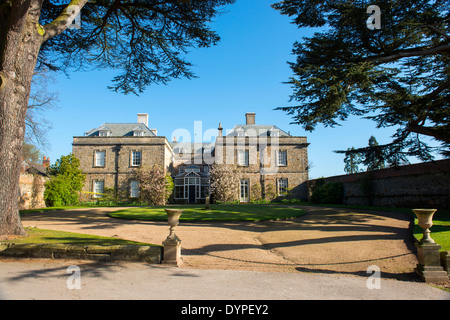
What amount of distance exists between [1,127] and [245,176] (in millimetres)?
21261

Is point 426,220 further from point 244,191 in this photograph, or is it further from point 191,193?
point 191,193

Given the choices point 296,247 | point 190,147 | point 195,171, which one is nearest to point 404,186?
point 296,247

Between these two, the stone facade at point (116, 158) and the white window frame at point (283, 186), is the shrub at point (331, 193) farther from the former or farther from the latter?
the stone facade at point (116, 158)

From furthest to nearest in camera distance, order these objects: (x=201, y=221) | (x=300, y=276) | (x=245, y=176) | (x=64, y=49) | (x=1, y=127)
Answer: (x=245, y=176), (x=201, y=221), (x=64, y=49), (x=1, y=127), (x=300, y=276)

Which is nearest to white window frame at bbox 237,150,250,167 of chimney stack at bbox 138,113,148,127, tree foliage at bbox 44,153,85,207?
chimney stack at bbox 138,113,148,127

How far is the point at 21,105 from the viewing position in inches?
238

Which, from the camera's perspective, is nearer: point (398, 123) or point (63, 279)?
point (63, 279)

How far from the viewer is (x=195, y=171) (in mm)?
27484

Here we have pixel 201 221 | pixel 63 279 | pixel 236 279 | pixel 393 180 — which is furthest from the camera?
pixel 393 180

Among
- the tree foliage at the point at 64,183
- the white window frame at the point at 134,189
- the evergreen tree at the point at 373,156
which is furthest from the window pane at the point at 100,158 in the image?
the evergreen tree at the point at 373,156

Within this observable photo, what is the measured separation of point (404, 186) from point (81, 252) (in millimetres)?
17216

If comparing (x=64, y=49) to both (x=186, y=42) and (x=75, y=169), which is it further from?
(x=75, y=169)

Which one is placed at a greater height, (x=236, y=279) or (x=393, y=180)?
(x=393, y=180)

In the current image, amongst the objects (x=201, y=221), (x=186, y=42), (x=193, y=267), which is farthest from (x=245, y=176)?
(x=193, y=267)
